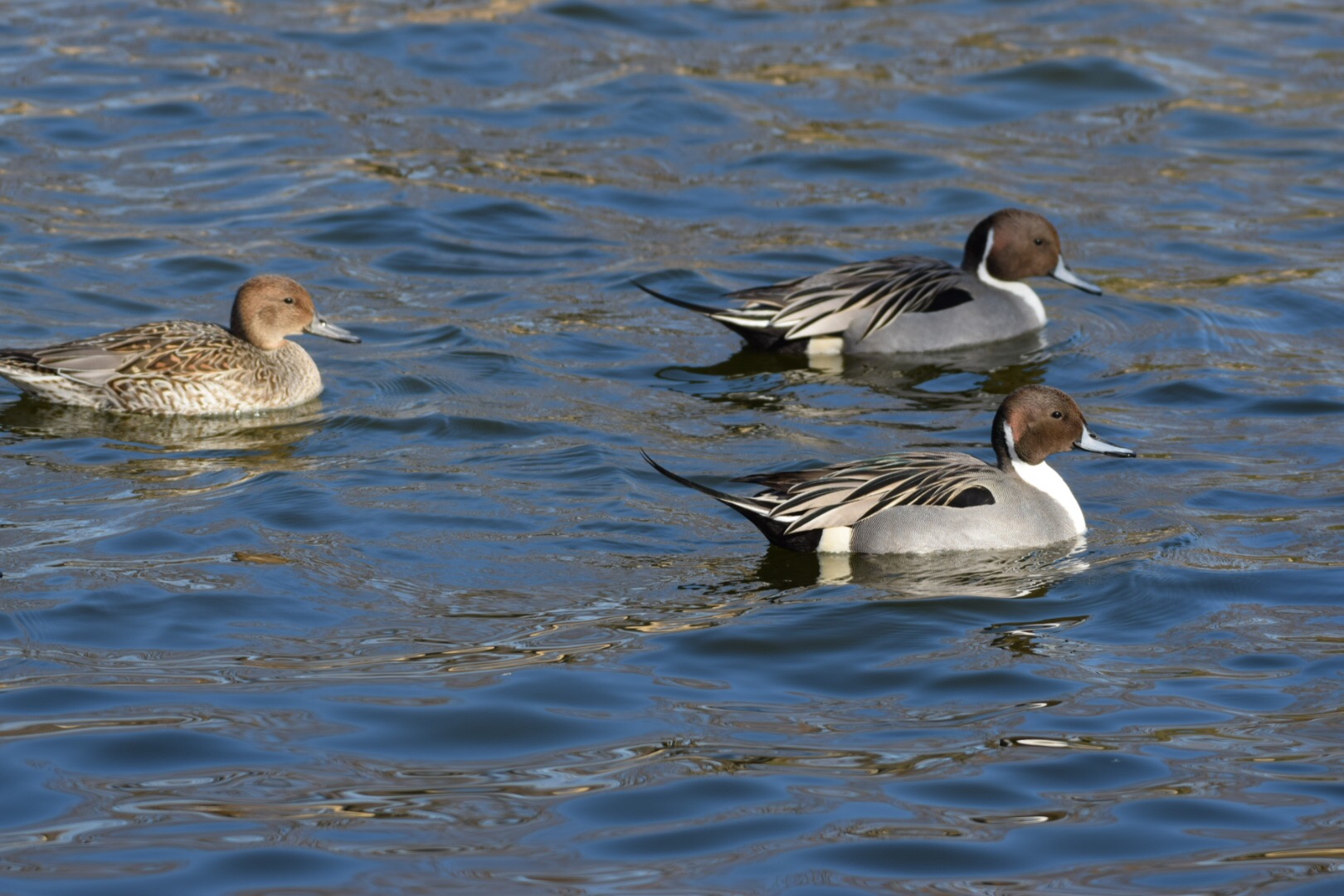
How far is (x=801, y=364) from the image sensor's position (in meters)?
10.4

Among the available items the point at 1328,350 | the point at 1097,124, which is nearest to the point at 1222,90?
the point at 1097,124

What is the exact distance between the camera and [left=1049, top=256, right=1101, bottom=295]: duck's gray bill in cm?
1091

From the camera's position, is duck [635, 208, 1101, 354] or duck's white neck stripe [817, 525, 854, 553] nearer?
duck's white neck stripe [817, 525, 854, 553]

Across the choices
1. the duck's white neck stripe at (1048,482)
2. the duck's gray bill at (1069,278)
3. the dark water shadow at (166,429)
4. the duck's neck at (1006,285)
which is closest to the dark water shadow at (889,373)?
the duck's neck at (1006,285)

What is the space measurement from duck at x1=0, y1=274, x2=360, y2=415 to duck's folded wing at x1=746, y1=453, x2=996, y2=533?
115 inches

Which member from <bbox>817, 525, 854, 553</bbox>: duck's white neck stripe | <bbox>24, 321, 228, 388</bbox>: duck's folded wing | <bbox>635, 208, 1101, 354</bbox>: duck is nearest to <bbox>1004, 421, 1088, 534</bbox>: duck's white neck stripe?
<bbox>817, 525, 854, 553</bbox>: duck's white neck stripe

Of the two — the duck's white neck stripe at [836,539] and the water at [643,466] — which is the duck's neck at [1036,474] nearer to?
the water at [643,466]

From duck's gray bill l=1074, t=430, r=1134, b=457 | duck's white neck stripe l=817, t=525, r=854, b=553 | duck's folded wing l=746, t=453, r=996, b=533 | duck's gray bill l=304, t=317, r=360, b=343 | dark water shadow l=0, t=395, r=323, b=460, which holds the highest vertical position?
duck's gray bill l=304, t=317, r=360, b=343

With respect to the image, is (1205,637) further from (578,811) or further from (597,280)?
(597,280)

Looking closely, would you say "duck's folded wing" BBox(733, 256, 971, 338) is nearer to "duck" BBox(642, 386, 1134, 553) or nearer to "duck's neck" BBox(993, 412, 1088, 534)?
"duck's neck" BBox(993, 412, 1088, 534)

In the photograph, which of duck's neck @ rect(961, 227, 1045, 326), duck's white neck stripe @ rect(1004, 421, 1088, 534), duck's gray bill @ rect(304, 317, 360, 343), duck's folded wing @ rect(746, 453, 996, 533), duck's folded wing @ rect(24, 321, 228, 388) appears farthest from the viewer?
duck's neck @ rect(961, 227, 1045, 326)

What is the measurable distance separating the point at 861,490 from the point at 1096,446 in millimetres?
1164

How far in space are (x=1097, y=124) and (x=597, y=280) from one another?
500cm

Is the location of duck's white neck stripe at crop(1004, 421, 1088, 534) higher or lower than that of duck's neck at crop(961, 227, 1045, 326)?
lower
